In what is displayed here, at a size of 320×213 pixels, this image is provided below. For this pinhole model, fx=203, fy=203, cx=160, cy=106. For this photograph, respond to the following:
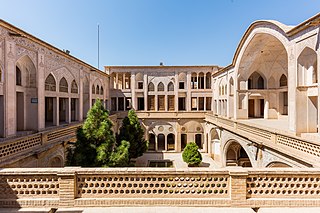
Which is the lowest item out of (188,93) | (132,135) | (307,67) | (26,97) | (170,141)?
(170,141)

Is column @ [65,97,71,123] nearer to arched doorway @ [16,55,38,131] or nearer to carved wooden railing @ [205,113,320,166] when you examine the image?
arched doorway @ [16,55,38,131]

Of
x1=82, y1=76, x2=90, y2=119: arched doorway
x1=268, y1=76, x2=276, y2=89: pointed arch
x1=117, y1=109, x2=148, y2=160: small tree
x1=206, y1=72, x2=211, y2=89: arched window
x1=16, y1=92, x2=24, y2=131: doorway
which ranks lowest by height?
x1=117, y1=109, x2=148, y2=160: small tree

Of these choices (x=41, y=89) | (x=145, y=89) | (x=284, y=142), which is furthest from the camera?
(x=145, y=89)

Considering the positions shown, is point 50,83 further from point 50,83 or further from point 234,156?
point 234,156

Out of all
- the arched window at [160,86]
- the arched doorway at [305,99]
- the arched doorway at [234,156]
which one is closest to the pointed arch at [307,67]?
the arched doorway at [305,99]

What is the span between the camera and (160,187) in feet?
14.1

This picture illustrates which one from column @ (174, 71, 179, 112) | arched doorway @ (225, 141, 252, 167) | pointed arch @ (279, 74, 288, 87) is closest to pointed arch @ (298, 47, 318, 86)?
pointed arch @ (279, 74, 288, 87)

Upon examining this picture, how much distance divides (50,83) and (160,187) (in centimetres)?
1062

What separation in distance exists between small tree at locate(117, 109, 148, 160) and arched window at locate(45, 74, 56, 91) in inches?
238

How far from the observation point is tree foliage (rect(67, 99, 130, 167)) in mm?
7323

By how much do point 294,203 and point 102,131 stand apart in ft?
19.9

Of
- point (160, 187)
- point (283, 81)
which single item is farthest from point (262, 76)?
point (160, 187)

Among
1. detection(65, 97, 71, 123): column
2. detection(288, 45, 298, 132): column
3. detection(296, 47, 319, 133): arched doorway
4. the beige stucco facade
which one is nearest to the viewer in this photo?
the beige stucco facade

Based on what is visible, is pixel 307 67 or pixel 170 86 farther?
pixel 170 86
